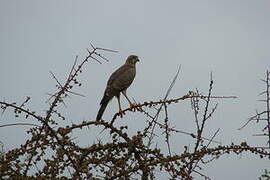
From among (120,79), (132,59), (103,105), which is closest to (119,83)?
(120,79)

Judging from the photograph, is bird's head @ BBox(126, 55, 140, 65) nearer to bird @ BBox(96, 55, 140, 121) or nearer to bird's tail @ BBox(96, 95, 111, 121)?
bird @ BBox(96, 55, 140, 121)

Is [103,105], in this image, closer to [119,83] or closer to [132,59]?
Answer: [119,83]

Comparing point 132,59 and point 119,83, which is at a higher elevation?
point 132,59

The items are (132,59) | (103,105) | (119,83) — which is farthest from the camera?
(132,59)

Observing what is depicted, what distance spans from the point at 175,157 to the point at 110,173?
497mm

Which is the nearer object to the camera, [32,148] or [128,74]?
[32,148]

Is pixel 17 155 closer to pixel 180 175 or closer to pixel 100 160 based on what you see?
pixel 100 160

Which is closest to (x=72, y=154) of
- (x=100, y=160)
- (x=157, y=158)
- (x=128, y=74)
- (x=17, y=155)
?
(x=100, y=160)

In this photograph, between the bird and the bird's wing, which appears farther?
the bird's wing

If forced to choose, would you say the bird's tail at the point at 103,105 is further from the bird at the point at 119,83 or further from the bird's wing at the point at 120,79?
the bird's wing at the point at 120,79

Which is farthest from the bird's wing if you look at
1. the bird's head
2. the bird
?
the bird's head

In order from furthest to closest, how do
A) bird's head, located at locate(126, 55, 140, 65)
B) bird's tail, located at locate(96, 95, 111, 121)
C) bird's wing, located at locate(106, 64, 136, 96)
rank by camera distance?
1. bird's head, located at locate(126, 55, 140, 65)
2. bird's wing, located at locate(106, 64, 136, 96)
3. bird's tail, located at locate(96, 95, 111, 121)

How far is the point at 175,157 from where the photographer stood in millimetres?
2994

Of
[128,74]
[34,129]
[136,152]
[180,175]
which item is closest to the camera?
[180,175]
